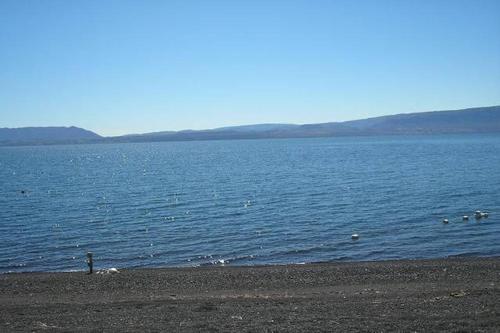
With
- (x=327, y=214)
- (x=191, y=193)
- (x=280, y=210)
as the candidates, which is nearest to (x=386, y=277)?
(x=327, y=214)

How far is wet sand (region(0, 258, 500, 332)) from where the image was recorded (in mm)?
15156

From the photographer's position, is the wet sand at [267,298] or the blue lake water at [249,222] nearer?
the wet sand at [267,298]

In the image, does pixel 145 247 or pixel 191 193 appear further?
pixel 191 193

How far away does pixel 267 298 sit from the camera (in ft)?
67.4

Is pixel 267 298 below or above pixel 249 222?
above

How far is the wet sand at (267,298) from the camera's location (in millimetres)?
15156

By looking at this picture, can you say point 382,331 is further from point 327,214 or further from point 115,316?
point 327,214

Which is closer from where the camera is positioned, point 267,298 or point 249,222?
point 267,298

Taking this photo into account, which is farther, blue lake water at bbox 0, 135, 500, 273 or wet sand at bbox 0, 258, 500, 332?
blue lake water at bbox 0, 135, 500, 273

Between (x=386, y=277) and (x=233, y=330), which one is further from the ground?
(x=233, y=330)

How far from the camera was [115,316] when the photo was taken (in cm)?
1722

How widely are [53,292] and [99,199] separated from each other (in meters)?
38.6

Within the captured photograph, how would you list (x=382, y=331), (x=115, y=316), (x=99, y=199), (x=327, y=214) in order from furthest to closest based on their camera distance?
1. (x=99, y=199)
2. (x=327, y=214)
3. (x=115, y=316)
4. (x=382, y=331)

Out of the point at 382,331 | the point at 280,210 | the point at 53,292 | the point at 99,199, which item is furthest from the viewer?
the point at 99,199
